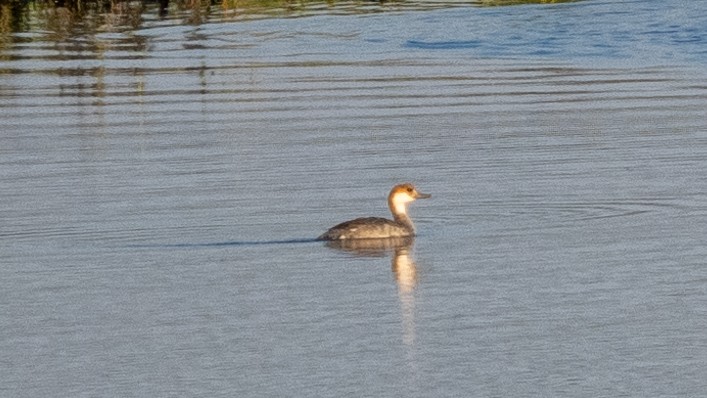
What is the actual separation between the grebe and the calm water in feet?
0.56

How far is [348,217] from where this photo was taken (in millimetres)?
13898

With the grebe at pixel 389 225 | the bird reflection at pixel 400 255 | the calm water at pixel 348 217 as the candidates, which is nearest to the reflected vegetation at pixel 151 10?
the calm water at pixel 348 217

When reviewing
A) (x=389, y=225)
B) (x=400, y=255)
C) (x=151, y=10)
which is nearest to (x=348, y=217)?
(x=389, y=225)

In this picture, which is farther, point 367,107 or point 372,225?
point 367,107

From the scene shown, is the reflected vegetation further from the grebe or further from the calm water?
the grebe

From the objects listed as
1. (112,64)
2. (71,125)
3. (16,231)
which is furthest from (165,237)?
(112,64)

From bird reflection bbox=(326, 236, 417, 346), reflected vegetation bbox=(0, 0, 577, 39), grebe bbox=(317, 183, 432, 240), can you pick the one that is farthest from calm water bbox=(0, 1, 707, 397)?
reflected vegetation bbox=(0, 0, 577, 39)

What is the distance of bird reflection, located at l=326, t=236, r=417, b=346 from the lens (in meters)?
10.9

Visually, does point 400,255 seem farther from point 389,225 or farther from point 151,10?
point 151,10

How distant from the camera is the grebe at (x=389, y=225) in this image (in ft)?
41.9

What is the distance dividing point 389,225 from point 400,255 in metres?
0.50

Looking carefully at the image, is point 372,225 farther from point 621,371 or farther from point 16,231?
point 621,371

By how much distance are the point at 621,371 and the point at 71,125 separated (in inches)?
429

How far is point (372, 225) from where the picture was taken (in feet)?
42.6
